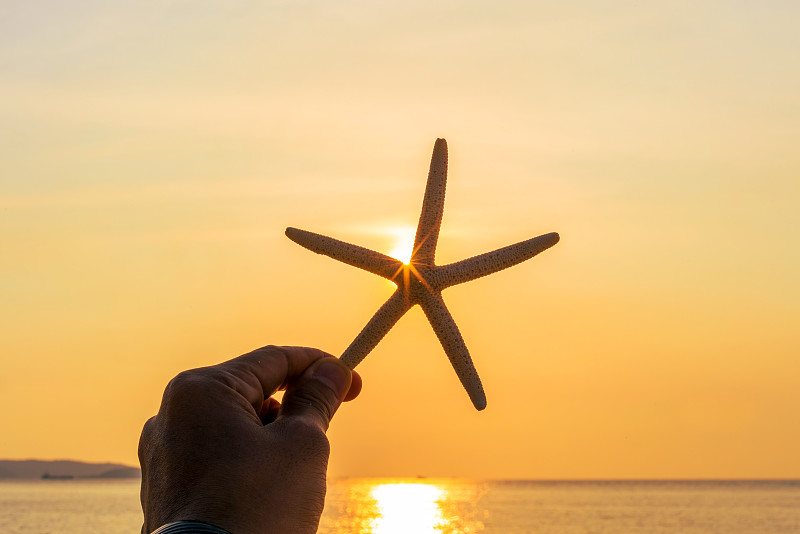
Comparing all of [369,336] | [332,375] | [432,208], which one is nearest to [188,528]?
[332,375]

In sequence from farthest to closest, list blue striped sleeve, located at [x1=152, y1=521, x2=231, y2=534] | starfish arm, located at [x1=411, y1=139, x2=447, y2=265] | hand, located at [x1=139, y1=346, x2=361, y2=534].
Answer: starfish arm, located at [x1=411, y1=139, x2=447, y2=265], hand, located at [x1=139, y1=346, x2=361, y2=534], blue striped sleeve, located at [x1=152, y1=521, x2=231, y2=534]

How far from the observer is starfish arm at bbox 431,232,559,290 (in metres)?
4.40

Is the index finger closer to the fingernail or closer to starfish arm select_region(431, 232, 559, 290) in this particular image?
the fingernail

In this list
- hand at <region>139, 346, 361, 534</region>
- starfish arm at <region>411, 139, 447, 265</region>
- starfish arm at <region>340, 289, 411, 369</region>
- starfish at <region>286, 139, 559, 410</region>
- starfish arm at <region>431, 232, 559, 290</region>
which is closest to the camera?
hand at <region>139, 346, 361, 534</region>

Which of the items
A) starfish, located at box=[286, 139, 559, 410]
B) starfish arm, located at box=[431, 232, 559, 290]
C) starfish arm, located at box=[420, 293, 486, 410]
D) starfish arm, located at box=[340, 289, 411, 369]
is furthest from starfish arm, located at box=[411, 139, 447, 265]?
starfish arm, located at box=[340, 289, 411, 369]

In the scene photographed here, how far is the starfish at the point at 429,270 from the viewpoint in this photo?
372 centimetres

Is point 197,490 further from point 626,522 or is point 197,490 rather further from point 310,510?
point 626,522

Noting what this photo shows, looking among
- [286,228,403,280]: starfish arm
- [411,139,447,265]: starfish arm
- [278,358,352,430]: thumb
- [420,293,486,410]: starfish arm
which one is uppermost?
[411,139,447,265]: starfish arm

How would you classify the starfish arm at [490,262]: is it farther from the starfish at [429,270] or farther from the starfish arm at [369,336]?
the starfish arm at [369,336]

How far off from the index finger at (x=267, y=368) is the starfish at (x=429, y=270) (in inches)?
50.3

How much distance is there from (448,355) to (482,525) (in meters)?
61.3

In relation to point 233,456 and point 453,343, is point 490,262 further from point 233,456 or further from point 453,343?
point 233,456

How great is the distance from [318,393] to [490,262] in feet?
8.66

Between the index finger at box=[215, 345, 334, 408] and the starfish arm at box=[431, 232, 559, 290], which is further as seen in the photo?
the starfish arm at box=[431, 232, 559, 290]
